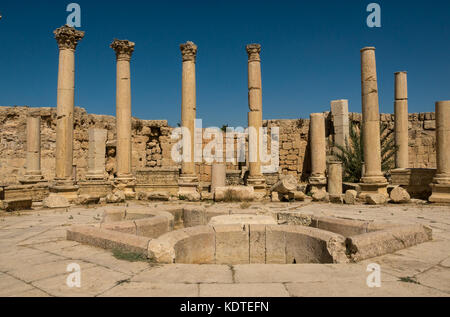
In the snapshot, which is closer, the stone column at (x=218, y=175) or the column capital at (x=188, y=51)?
the column capital at (x=188, y=51)

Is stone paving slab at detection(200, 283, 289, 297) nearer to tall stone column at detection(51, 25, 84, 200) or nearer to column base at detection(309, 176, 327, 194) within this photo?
tall stone column at detection(51, 25, 84, 200)

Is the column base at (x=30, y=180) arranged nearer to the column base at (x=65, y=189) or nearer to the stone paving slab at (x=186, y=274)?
the column base at (x=65, y=189)

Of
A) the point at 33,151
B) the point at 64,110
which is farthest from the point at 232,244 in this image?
the point at 33,151

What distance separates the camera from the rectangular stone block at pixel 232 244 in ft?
17.5

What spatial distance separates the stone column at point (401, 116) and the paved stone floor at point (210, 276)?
1184 cm

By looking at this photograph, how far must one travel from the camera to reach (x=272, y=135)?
20.6 metres

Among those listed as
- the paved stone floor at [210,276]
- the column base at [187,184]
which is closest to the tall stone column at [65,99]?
the column base at [187,184]

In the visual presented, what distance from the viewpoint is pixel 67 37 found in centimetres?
1202

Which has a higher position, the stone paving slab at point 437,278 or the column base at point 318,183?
the column base at point 318,183

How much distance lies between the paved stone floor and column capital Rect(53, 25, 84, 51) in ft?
30.7

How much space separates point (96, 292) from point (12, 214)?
766cm

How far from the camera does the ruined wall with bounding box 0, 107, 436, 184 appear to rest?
19297mm

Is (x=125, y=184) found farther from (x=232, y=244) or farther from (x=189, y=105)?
(x=232, y=244)
